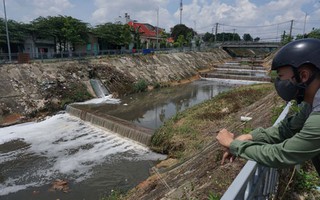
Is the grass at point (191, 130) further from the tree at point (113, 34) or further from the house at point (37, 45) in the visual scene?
the tree at point (113, 34)

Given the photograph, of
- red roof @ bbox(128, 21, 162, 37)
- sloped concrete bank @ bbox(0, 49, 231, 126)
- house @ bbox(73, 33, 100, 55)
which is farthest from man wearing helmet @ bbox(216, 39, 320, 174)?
red roof @ bbox(128, 21, 162, 37)

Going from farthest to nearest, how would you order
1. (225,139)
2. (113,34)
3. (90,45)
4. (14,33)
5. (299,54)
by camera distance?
(90,45) < (113,34) < (14,33) < (225,139) < (299,54)

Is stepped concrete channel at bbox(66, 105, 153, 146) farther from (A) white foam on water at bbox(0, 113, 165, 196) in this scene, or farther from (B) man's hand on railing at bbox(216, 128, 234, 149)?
(B) man's hand on railing at bbox(216, 128, 234, 149)

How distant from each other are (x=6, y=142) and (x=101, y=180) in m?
6.70

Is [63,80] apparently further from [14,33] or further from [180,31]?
[180,31]

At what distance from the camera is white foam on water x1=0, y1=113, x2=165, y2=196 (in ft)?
32.2

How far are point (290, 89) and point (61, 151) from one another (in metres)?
11.8

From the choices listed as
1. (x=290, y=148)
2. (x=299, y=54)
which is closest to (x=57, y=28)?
(x=299, y=54)

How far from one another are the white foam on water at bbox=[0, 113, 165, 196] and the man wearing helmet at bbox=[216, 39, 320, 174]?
894 centimetres

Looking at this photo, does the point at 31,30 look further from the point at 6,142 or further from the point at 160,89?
the point at 6,142

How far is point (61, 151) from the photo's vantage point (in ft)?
39.0

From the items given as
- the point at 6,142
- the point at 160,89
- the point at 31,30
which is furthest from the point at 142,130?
the point at 31,30

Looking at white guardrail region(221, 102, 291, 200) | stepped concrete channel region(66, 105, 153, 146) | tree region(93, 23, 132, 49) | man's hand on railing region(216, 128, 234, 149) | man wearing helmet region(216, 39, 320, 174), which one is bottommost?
stepped concrete channel region(66, 105, 153, 146)

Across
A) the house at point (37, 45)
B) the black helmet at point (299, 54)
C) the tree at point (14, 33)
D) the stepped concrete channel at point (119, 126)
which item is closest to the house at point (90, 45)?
the house at point (37, 45)
